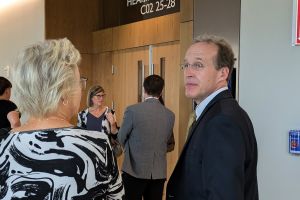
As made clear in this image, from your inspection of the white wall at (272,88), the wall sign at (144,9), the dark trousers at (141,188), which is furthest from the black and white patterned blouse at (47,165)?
the wall sign at (144,9)

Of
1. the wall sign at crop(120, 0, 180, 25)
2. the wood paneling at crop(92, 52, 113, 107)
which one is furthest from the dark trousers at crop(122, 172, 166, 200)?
the wood paneling at crop(92, 52, 113, 107)

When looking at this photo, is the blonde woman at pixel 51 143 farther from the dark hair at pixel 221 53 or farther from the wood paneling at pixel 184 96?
the wood paneling at pixel 184 96

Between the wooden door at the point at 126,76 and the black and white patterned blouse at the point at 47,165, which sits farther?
the wooden door at the point at 126,76

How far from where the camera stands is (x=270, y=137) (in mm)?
2873

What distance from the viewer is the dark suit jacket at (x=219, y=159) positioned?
1409 millimetres

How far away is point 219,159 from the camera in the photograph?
4.68 feet

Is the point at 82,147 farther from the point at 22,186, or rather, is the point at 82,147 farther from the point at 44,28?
the point at 44,28

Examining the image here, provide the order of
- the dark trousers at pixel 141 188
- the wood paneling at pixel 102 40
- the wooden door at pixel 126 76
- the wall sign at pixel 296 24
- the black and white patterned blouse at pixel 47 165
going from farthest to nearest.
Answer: the wood paneling at pixel 102 40
the wooden door at pixel 126 76
the dark trousers at pixel 141 188
the wall sign at pixel 296 24
the black and white patterned blouse at pixel 47 165

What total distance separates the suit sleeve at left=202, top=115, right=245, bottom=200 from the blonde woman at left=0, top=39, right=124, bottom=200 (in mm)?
335

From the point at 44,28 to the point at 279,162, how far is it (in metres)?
3.81

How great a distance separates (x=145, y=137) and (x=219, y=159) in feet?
6.29

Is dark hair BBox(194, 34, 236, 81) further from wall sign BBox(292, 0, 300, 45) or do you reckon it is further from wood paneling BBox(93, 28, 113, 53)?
wood paneling BBox(93, 28, 113, 53)

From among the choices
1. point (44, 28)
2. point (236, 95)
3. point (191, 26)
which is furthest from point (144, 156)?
point (44, 28)

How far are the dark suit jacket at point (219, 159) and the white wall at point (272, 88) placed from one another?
129cm
